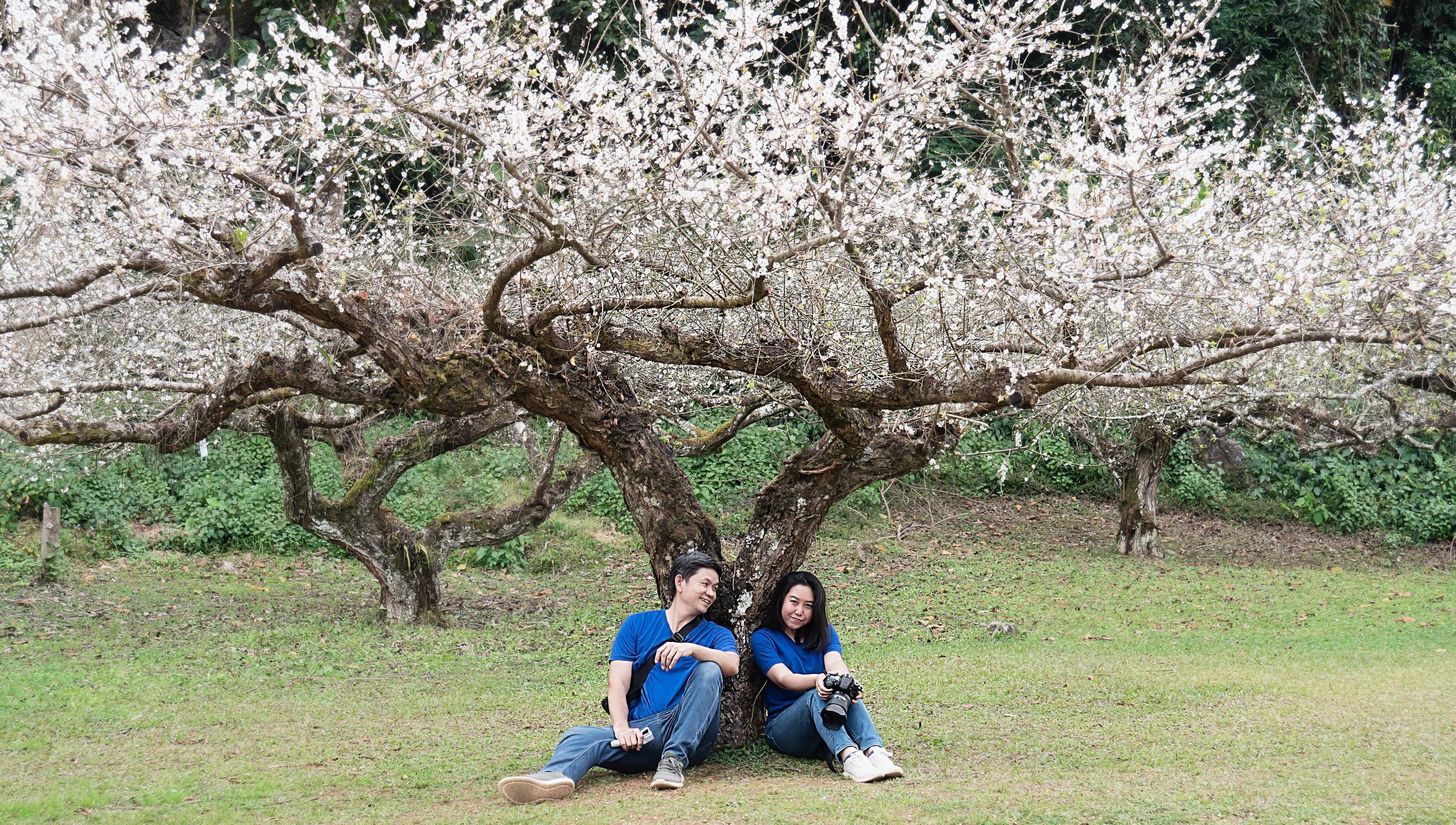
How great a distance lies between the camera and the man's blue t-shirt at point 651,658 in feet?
16.4

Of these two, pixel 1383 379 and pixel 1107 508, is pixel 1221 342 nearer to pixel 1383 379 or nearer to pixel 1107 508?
pixel 1383 379

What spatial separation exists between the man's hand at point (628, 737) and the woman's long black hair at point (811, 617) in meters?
0.99

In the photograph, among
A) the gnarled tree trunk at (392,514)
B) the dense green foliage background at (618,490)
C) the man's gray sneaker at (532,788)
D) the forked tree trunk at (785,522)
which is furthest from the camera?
the dense green foliage background at (618,490)

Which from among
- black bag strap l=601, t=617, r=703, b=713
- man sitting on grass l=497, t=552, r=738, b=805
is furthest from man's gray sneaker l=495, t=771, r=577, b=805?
black bag strap l=601, t=617, r=703, b=713

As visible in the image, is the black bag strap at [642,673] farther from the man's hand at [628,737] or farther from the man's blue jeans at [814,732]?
the man's blue jeans at [814,732]

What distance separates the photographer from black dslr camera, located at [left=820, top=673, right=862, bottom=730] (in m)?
5.03

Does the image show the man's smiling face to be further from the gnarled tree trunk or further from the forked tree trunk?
the gnarled tree trunk

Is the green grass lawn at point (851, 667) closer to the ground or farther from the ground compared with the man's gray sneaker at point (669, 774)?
closer to the ground

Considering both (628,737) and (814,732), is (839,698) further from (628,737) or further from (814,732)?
(628,737)

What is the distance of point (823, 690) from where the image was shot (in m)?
5.09

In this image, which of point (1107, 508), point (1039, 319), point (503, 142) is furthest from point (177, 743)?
point (1107, 508)

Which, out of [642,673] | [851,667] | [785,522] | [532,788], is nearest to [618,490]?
[851,667]

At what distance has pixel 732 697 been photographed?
5.64 metres

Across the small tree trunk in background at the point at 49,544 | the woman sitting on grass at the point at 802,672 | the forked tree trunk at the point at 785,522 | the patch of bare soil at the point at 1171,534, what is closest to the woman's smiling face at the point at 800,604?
the woman sitting on grass at the point at 802,672
